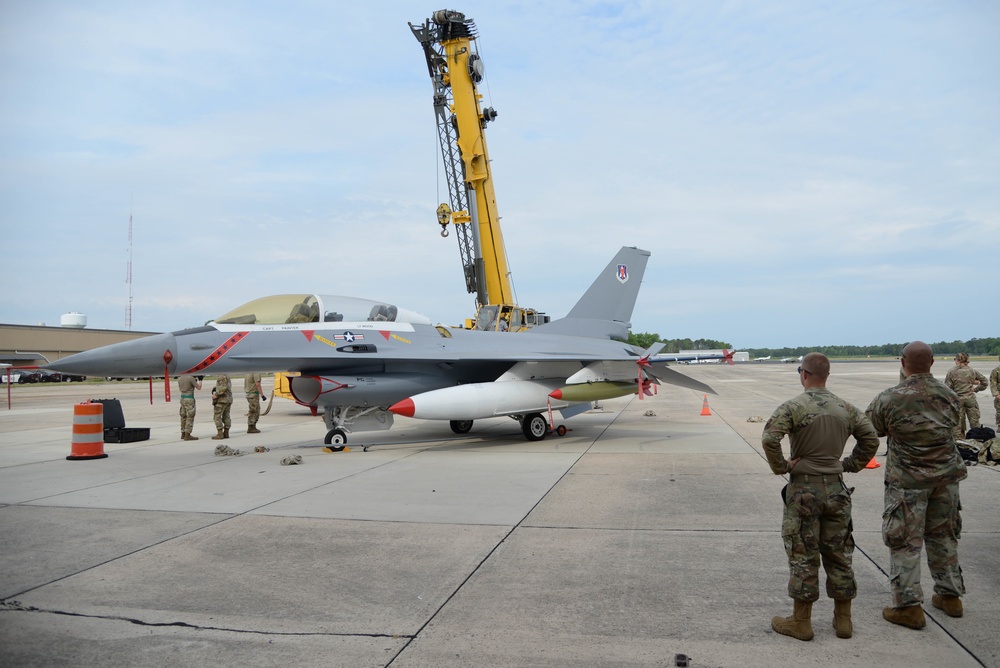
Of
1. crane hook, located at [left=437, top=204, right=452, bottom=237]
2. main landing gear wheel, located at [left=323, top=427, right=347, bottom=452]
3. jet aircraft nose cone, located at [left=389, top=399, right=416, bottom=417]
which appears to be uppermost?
crane hook, located at [left=437, top=204, right=452, bottom=237]

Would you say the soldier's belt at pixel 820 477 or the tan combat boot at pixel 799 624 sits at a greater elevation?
the soldier's belt at pixel 820 477

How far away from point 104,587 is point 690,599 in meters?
3.75

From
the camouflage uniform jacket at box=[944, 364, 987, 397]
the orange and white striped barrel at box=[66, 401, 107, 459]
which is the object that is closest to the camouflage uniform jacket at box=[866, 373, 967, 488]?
the camouflage uniform jacket at box=[944, 364, 987, 397]

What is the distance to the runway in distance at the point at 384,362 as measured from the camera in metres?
9.77

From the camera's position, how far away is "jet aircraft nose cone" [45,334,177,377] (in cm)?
913

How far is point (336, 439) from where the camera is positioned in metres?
11.0

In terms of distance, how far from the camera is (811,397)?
Result: 3.85m

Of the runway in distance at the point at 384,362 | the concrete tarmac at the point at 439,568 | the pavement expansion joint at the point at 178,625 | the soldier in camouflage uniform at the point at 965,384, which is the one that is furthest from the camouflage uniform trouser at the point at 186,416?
the soldier in camouflage uniform at the point at 965,384

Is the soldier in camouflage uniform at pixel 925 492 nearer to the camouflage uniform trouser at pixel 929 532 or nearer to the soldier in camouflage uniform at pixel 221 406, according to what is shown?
the camouflage uniform trouser at pixel 929 532

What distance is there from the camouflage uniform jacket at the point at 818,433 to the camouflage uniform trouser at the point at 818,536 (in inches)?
3.6

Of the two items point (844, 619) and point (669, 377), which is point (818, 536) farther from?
point (669, 377)

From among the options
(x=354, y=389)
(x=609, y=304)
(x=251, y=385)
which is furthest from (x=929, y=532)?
(x=251, y=385)

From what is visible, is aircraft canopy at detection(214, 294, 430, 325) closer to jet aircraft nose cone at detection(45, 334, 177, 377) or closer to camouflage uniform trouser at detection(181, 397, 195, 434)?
jet aircraft nose cone at detection(45, 334, 177, 377)

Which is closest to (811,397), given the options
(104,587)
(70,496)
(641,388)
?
(104,587)
